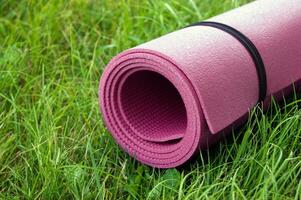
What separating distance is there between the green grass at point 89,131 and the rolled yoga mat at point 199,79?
0.10 meters

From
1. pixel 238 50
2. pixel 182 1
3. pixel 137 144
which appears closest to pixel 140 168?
pixel 137 144

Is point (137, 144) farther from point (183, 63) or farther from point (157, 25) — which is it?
point (157, 25)

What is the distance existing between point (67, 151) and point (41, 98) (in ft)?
1.26

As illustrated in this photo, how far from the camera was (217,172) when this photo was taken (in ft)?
7.86

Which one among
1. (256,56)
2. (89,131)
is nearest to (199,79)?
(256,56)

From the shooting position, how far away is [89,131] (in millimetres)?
2723

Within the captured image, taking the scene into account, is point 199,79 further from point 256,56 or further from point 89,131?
point 89,131

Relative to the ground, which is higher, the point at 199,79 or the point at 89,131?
the point at 199,79

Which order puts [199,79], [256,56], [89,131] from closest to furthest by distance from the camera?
[199,79] → [256,56] → [89,131]

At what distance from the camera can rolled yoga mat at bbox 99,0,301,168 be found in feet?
7.43


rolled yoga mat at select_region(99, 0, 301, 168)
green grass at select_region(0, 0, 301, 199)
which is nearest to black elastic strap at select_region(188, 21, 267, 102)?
rolled yoga mat at select_region(99, 0, 301, 168)

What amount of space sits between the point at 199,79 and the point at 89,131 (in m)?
0.69

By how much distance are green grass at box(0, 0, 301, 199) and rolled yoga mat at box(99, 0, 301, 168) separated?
0.10 m

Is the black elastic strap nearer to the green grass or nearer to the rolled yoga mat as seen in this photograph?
the rolled yoga mat
